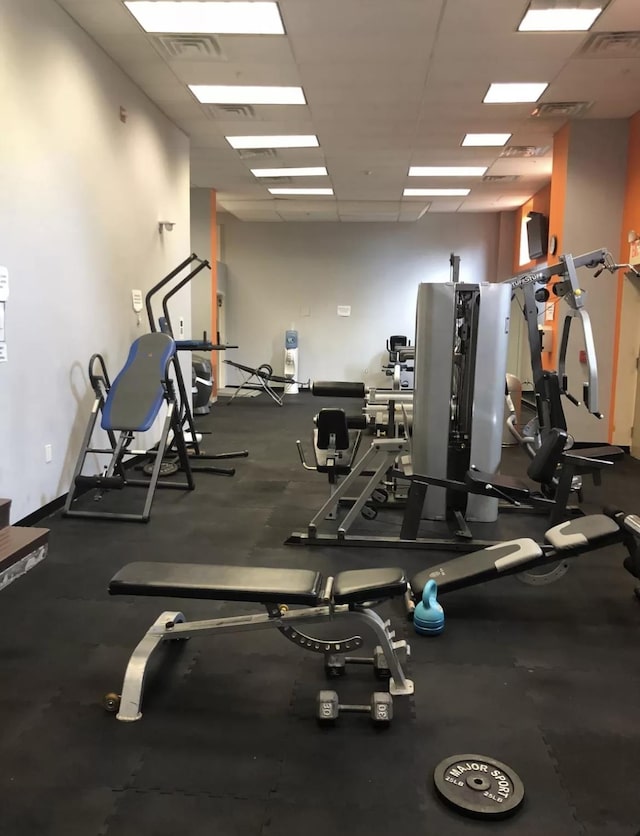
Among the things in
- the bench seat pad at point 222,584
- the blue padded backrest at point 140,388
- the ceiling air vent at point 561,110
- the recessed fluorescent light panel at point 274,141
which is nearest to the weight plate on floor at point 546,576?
the bench seat pad at point 222,584

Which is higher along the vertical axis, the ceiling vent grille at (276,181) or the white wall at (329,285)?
the ceiling vent grille at (276,181)

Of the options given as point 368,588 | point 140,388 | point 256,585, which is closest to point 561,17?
point 140,388

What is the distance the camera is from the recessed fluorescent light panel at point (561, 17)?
3.86 m

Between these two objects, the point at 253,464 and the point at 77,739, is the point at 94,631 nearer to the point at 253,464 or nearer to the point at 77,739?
the point at 77,739

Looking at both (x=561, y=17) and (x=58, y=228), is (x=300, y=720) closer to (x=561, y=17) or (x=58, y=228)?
(x=58, y=228)

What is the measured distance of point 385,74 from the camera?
4.88m

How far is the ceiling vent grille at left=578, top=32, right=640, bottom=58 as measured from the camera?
4.26 meters

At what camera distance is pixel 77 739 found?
6.34 feet

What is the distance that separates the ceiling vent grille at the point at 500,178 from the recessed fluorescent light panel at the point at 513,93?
9.19 ft

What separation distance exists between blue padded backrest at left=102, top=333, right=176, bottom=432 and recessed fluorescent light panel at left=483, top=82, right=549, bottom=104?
11.0 ft

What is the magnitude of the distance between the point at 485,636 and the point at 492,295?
2.03 m

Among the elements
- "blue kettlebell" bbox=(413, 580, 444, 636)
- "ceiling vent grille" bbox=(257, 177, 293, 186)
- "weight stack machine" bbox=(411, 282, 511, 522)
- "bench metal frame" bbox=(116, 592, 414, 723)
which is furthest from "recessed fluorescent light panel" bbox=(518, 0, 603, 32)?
"ceiling vent grille" bbox=(257, 177, 293, 186)

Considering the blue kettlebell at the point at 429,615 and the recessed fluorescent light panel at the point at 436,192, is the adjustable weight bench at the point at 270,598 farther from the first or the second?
the recessed fluorescent light panel at the point at 436,192

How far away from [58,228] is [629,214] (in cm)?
497
